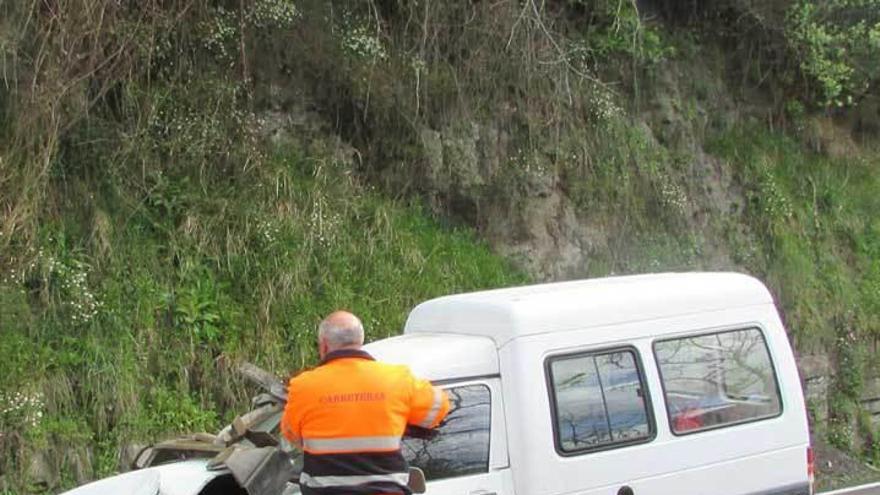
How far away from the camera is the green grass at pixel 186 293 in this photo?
862cm

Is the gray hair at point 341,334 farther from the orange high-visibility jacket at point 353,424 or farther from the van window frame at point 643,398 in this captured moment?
the van window frame at point 643,398

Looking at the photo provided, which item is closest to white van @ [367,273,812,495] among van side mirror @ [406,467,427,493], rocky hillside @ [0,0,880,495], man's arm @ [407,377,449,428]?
van side mirror @ [406,467,427,493]

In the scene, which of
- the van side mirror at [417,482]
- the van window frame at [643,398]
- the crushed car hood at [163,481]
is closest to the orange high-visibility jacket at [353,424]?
the van side mirror at [417,482]

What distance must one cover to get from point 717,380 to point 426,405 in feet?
7.17

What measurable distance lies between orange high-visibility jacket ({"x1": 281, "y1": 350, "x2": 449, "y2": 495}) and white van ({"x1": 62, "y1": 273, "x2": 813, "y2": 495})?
26 cm

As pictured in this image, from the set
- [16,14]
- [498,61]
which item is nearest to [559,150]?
[498,61]

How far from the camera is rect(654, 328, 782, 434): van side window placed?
6.51m

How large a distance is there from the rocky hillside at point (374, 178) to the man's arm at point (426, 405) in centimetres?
407

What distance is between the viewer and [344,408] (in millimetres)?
5180

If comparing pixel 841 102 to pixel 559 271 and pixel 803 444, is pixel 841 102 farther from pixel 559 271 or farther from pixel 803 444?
pixel 803 444

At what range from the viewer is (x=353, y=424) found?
5168mm

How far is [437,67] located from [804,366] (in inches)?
213

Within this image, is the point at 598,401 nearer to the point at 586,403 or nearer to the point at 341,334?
the point at 586,403

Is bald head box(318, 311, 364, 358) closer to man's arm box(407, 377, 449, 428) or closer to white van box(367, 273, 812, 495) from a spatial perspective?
man's arm box(407, 377, 449, 428)
